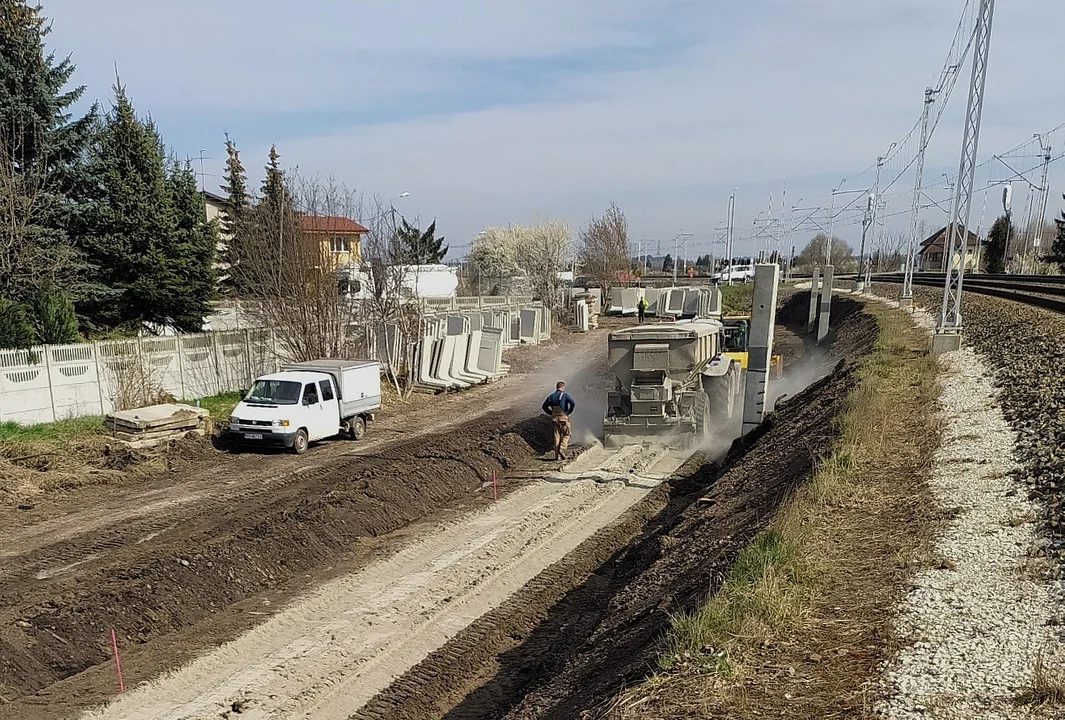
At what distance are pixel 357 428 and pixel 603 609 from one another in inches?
440

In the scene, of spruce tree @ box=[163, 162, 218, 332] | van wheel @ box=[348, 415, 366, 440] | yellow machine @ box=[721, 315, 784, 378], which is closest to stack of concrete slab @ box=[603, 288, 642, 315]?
yellow machine @ box=[721, 315, 784, 378]

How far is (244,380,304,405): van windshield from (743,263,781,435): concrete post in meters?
10.4

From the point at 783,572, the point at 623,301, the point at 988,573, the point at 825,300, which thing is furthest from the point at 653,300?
the point at 783,572

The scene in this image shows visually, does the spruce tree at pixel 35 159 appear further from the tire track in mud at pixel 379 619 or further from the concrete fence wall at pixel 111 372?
the tire track in mud at pixel 379 619

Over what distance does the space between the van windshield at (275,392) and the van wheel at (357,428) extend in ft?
6.49

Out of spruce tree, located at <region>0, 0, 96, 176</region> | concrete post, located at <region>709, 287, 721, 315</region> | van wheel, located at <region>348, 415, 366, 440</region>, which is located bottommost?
van wheel, located at <region>348, 415, 366, 440</region>

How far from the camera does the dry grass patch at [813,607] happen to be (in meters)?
5.11

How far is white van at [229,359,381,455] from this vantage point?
16.9 metres

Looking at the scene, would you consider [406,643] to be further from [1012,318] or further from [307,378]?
[1012,318]

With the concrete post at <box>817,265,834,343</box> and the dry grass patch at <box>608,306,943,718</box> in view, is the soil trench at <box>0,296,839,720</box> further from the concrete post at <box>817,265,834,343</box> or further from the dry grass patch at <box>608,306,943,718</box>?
the concrete post at <box>817,265,834,343</box>

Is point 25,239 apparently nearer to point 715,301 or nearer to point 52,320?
point 52,320

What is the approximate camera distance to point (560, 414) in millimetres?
16812

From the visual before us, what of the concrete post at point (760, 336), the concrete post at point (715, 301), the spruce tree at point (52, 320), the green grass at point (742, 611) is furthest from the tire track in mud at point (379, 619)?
the concrete post at point (715, 301)

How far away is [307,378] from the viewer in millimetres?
17641
